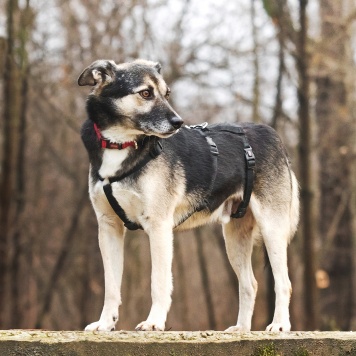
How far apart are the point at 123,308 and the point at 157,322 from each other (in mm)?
15392

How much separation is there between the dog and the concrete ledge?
52cm

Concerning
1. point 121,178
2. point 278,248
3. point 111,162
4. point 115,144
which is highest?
point 115,144

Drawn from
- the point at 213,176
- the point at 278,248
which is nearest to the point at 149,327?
the point at 213,176

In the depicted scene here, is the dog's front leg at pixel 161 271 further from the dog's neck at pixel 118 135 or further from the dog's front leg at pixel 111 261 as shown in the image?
the dog's neck at pixel 118 135

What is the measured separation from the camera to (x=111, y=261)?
6.39 meters

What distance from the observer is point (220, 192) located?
273 inches

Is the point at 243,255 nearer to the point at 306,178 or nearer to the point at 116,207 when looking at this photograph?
the point at 116,207

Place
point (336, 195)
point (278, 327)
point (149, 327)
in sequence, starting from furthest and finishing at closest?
point (336, 195) → point (278, 327) → point (149, 327)

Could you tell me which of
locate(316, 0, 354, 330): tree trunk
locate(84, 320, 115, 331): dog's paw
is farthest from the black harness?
locate(316, 0, 354, 330): tree trunk

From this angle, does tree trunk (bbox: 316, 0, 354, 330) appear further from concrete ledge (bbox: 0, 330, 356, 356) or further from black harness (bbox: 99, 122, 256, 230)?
concrete ledge (bbox: 0, 330, 356, 356)

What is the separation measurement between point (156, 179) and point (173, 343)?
1448mm

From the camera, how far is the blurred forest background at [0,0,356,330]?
1402 cm

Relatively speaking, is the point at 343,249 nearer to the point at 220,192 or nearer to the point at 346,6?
the point at 346,6

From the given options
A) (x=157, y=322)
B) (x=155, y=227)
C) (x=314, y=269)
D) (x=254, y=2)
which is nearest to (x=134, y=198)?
(x=155, y=227)
